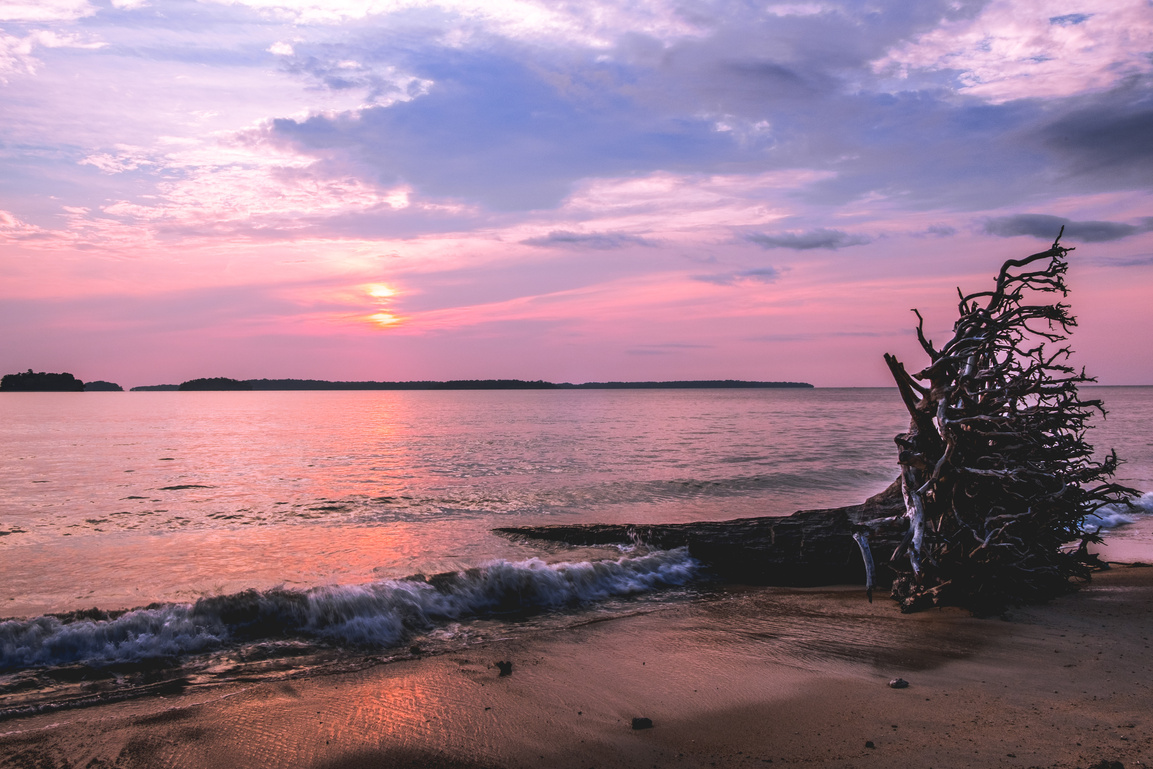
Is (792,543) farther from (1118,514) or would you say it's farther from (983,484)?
(1118,514)

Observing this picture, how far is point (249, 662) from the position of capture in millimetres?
7234

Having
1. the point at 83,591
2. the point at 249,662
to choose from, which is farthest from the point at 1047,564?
the point at 83,591

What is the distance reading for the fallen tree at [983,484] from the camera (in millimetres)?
8398

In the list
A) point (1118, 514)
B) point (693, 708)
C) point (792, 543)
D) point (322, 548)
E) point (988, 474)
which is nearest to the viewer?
point (693, 708)

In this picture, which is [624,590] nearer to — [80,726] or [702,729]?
Result: [702,729]

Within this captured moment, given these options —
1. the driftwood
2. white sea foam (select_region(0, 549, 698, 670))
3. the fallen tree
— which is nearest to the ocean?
white sea foam (select_region(0, 549, 698, 670))

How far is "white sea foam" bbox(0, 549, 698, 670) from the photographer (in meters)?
7.32

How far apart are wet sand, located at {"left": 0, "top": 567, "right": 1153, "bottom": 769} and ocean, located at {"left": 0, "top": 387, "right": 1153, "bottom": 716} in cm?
95

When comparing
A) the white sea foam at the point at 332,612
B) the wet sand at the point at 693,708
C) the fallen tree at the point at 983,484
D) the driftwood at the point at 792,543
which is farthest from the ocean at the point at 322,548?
the fallen tree at the point at 983,484

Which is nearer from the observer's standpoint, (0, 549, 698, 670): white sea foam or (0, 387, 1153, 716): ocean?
(0, 549, 698, 670): white sea foam

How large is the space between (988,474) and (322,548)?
11.4 metres

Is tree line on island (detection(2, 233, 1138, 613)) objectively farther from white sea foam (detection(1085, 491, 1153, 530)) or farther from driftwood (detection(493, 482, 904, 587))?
white sea foam (detection(1085, 491, 1153, 530))

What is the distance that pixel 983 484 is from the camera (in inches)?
337

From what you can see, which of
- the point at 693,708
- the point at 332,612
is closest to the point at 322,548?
the point at 332,612
